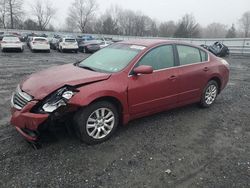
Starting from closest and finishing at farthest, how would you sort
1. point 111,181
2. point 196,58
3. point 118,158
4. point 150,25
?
point 111,181 → point 118,158 → point 196,58 → point 150,25

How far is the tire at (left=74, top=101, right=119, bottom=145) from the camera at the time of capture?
3.83 m

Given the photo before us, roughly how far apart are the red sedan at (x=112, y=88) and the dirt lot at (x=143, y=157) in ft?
1.02

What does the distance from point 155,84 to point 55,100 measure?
1.88m

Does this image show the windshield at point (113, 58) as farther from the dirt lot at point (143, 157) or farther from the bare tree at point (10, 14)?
the bare tree at point (10, 14)

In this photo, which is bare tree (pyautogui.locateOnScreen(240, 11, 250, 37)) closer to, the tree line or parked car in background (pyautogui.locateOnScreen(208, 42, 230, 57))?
the tree line

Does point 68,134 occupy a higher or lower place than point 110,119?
lower

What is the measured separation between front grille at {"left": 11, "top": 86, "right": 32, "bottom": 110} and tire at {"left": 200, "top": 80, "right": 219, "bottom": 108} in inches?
154

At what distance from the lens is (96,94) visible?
3.86 m

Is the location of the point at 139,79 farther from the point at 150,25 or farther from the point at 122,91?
the point at 150,25

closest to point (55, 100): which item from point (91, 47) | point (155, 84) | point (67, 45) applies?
point (155, 84)

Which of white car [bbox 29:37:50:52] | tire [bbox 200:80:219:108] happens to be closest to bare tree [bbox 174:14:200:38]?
white car [bbox 29:37:50:52]

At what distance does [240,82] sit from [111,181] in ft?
27.8

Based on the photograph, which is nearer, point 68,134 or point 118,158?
point 118,158

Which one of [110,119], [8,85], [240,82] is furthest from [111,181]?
[240,82]
